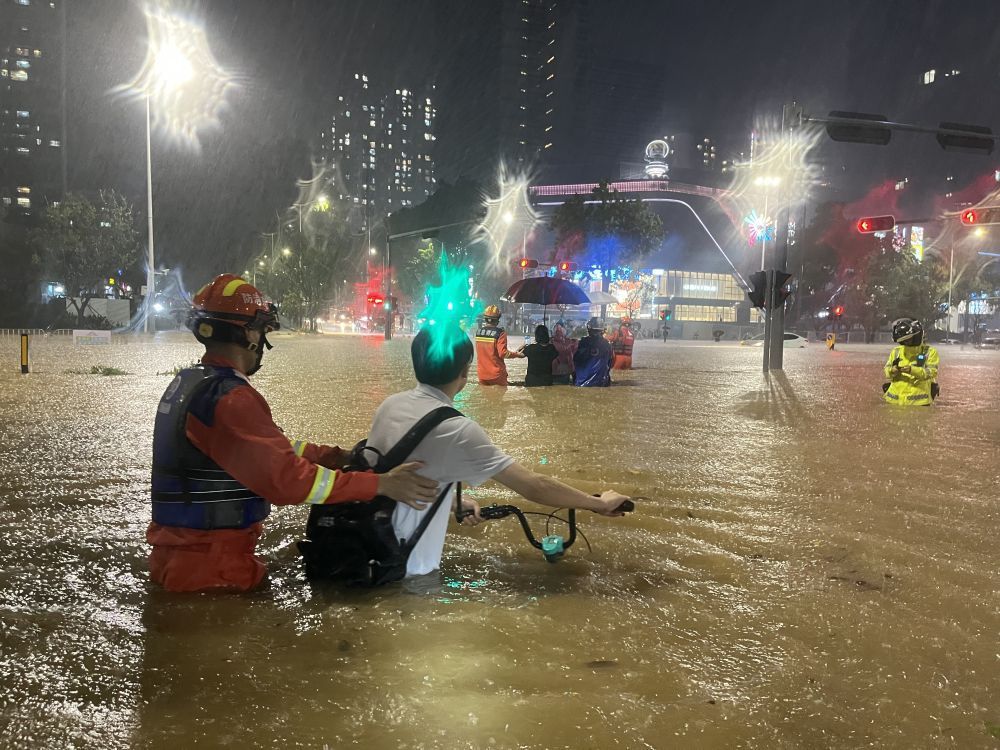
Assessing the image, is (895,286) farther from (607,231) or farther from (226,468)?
(226,468)

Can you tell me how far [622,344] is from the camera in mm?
20094

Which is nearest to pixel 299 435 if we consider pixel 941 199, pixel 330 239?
pixel 330 239

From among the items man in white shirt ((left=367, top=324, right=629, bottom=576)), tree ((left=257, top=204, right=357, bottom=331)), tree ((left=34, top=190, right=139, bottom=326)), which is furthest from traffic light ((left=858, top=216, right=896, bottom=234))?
tree ((left=34, top=190, right=139, bottom=326))

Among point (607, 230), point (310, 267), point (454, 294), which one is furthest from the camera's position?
point (454, 294)

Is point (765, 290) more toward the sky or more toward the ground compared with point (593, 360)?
more toward the sky

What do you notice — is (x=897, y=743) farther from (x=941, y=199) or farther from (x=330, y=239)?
(x=941, y=199)

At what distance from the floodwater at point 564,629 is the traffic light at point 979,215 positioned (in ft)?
73.5

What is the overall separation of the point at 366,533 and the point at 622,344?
56.2 ft

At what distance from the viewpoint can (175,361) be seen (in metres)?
20.4

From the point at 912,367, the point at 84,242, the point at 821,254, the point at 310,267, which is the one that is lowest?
the point at 912,367

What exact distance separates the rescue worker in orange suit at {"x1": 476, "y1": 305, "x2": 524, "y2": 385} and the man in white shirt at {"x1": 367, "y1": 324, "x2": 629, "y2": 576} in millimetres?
11156

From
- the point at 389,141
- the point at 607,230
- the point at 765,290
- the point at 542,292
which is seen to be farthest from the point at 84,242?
the point at 389,141

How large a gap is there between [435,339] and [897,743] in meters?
2.43

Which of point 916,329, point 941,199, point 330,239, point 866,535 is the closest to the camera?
point 866,535
